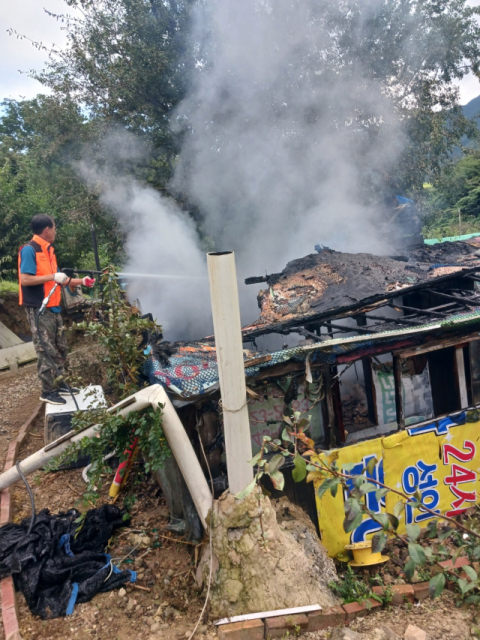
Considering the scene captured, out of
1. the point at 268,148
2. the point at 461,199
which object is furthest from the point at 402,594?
the point at 461,199

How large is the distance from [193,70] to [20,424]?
860cm

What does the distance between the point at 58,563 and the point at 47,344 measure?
2.49m

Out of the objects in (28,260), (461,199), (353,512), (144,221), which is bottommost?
(353,512)

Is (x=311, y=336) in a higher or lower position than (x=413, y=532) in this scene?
higher

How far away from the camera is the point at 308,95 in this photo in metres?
10.9

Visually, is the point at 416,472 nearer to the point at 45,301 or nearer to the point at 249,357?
the point at 249,357

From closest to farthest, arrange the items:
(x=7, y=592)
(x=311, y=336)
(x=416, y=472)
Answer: (x=7, y=592), (x=311, y=336), (x=416, y=472)

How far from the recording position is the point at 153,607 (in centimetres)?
348

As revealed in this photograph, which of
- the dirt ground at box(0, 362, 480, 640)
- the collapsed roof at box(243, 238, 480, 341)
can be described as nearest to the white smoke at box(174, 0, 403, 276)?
the collapsed roof at box(243, 238, 480, 341)

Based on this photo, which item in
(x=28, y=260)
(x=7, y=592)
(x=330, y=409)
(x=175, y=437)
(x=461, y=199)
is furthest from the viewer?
(x=461, y=199)

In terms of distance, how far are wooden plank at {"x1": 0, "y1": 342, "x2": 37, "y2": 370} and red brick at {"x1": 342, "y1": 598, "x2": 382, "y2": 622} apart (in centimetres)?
751

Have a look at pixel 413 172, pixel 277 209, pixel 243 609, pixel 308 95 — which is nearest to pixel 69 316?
pixel 277 209

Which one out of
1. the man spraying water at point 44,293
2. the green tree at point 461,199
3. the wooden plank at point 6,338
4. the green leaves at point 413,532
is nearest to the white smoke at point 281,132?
the wooden plank at point 6,338

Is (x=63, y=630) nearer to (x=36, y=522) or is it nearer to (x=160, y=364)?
(x=36, y=522)
